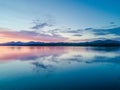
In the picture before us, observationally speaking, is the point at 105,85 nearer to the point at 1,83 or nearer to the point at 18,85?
the point at 18,85

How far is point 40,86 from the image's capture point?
877 cm

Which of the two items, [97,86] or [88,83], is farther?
[88,83]

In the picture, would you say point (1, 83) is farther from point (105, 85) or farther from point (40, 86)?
point (105, 85)

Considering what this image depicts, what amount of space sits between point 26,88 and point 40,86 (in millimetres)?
702

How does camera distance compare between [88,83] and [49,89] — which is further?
[88,83]

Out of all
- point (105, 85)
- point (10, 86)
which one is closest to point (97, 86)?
point (105, 85)

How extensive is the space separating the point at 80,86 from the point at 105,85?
1.19 meters

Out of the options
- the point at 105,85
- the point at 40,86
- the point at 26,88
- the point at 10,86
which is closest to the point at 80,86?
the point at 105,85

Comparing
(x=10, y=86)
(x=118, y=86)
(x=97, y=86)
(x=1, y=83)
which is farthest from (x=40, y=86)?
(x=118, y=86)

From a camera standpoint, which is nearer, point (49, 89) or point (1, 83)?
point (49, 89)

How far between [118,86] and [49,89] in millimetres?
3143

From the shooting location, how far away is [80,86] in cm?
875

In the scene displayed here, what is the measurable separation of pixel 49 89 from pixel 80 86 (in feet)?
4.92

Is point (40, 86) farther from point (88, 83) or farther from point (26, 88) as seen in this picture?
point (88, 83)
